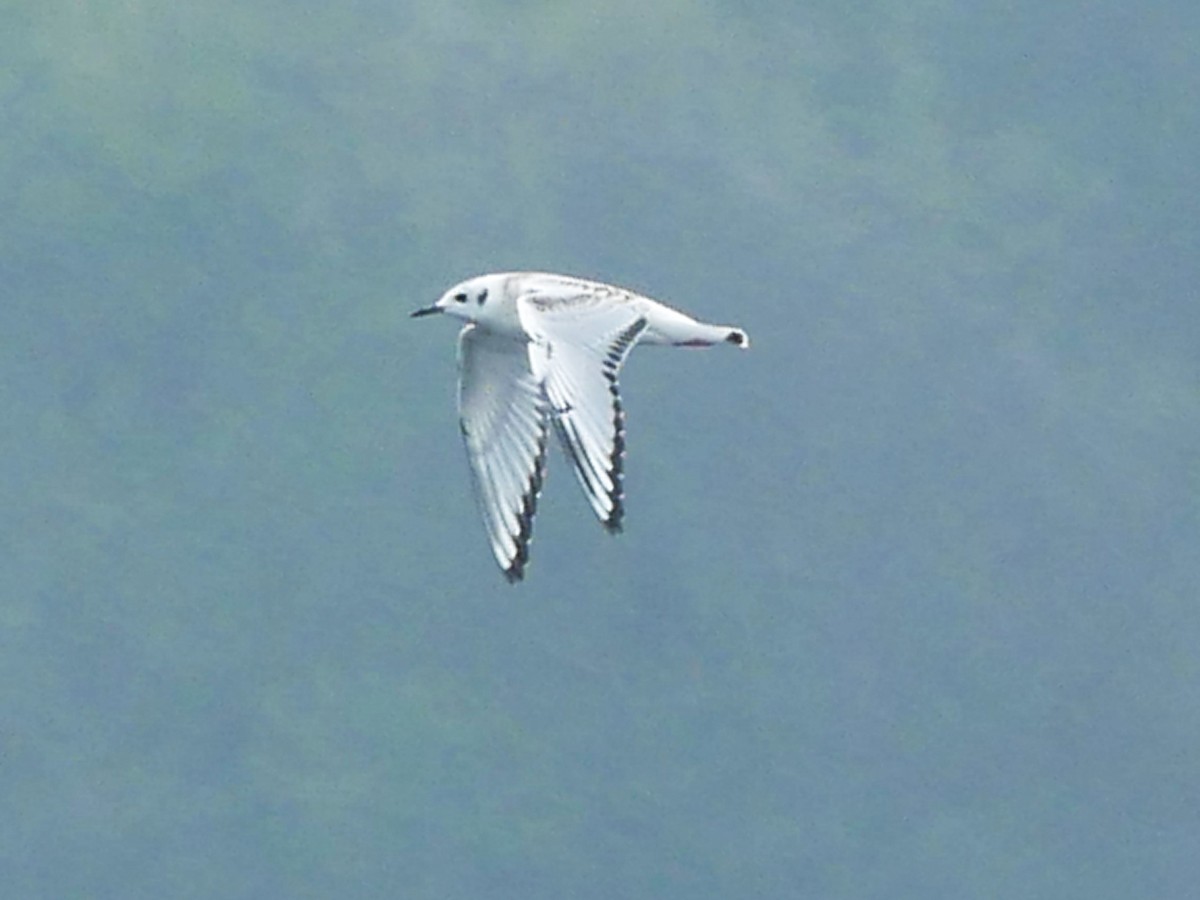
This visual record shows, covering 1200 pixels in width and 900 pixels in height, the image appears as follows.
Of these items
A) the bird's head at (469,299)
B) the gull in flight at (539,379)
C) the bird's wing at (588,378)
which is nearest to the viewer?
the bird's wing at (588,378)

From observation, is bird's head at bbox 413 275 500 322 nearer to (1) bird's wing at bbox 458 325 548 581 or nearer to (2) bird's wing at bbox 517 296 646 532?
(1) bird's wing at bbox 458 325 548 581

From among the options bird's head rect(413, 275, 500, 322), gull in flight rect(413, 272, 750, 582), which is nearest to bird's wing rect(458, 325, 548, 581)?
gull in flight rect(413, 272, 750, 582)

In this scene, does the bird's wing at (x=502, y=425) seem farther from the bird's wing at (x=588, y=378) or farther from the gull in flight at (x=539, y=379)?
the bird's wing at (x=588, y=378)

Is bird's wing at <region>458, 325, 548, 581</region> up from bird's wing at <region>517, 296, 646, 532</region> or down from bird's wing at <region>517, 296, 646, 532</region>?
up

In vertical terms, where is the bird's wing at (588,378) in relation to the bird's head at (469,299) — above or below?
below

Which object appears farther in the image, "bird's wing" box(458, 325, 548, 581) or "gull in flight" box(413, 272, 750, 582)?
"bird's wing" box(458, 325, 548, 581)

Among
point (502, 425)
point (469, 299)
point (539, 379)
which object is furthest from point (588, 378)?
point (502, 425)

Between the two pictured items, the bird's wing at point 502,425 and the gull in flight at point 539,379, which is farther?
the bird's wing at point 502,425

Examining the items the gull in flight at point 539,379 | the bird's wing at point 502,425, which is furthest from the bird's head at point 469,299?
the bird's wing at point 502,425

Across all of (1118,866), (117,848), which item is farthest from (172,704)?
(1118,866)

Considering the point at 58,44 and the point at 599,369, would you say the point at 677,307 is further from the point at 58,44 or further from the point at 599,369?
the point at 599,369

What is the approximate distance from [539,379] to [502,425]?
1.18 meters

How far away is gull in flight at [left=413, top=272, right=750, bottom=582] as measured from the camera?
743 inches

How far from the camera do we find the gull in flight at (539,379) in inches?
743
